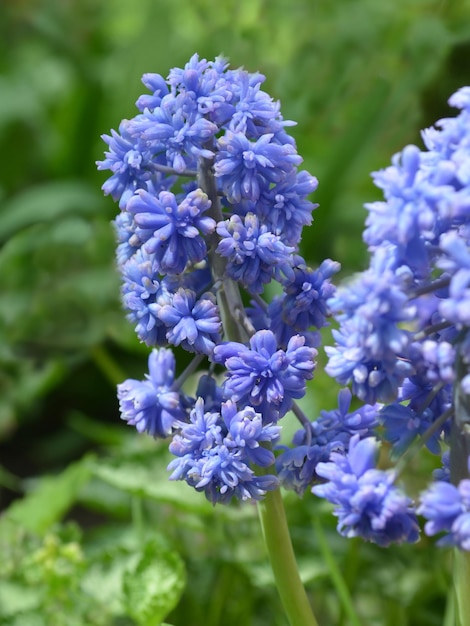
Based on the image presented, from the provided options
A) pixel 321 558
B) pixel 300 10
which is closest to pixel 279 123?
pixel 321 558

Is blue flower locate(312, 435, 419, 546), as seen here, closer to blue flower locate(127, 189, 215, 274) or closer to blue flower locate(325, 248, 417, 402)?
blue flower locate(325, 248, 417, 402)

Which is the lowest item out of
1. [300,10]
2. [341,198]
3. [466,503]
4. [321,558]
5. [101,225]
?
[466,503]

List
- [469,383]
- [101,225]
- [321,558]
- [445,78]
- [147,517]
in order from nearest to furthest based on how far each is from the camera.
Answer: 1. [469,383]
2. [321,558]
3. [147,517]
4. [101,225]
5. [445,78]

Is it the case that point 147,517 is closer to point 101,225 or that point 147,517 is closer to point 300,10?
point 101,225

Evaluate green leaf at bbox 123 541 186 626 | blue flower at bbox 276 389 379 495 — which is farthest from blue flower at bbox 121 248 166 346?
green leaf at bbox 123 541 186 626

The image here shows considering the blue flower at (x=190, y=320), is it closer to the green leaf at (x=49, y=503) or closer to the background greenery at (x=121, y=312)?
the background greenery at (x=121, y=312)
